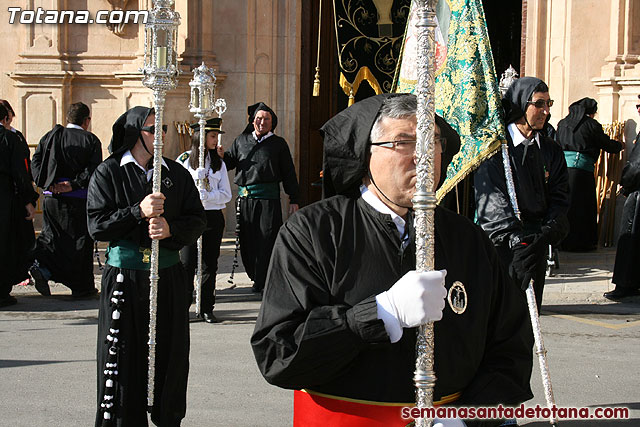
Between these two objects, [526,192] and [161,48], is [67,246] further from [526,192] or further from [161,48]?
[526,192]

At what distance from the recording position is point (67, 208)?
10.5 m

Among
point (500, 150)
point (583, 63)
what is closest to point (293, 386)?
point (500, 150)

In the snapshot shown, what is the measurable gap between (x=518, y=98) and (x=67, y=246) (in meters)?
5.91

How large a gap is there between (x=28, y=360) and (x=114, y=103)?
276 inches

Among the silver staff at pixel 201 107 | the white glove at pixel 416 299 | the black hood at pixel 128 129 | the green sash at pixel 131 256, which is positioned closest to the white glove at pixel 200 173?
the silver staff at pixel 201 107

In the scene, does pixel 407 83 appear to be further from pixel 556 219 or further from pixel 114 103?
pixel 114 103

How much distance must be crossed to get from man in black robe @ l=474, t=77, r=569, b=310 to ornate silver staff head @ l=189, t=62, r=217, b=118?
151 inches

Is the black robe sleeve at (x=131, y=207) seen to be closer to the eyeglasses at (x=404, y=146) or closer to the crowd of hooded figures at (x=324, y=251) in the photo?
the crowd of hooded figures at (x=324, y=251)

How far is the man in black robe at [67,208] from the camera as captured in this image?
410 inches

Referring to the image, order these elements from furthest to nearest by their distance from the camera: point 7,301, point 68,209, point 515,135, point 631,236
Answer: point 631,236 < point 68,209 < point 7,301 < point 515,135

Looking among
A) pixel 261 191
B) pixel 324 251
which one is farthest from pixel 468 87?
pixel 261 191

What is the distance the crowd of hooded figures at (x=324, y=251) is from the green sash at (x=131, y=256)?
0.01 metres

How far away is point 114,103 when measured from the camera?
14.0 m

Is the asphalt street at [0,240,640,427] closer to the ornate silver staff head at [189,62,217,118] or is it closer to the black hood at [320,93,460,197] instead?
the ornate silver staff head at [189,62,217,118]
